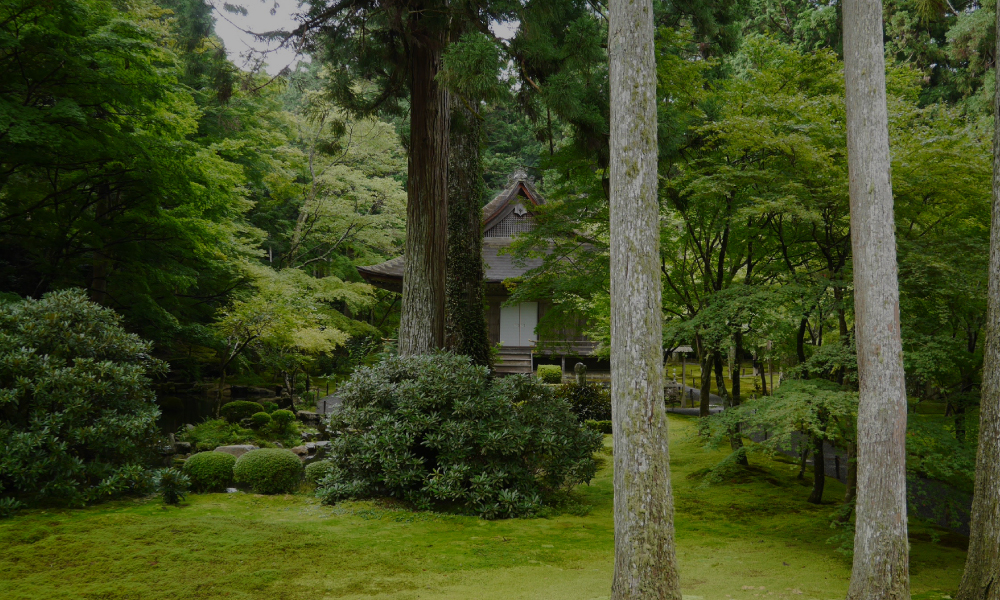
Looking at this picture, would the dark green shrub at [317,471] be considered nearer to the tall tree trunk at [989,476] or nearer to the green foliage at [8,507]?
the green foliage at [8,507]

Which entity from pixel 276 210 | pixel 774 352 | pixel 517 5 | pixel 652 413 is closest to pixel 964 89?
pixel 774 352

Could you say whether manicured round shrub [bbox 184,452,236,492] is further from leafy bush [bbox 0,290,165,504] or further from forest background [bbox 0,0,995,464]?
forest background [bbox 0,0,995,464]

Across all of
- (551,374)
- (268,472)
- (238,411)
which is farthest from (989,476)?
(238,411)

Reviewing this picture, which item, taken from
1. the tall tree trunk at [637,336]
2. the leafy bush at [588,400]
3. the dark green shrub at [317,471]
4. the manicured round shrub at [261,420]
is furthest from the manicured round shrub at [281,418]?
the tall tree trunk at [637,336]

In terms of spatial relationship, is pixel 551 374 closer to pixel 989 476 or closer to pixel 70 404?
pixel 70 404

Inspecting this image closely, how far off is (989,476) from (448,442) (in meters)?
4.76

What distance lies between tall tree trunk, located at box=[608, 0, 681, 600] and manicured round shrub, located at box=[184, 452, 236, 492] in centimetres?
553

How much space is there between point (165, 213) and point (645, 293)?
1074 centimetres

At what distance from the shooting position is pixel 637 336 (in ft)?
12.4

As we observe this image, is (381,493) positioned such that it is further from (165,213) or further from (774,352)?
(165,213)

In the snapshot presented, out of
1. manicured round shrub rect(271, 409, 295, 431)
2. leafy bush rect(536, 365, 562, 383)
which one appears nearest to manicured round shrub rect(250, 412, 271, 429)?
manicured round shrub rect(271, 409, 295, 431)

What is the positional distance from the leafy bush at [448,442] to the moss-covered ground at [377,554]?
1.03 feet

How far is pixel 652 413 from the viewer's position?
375 cm

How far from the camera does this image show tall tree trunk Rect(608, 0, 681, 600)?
371 cm
